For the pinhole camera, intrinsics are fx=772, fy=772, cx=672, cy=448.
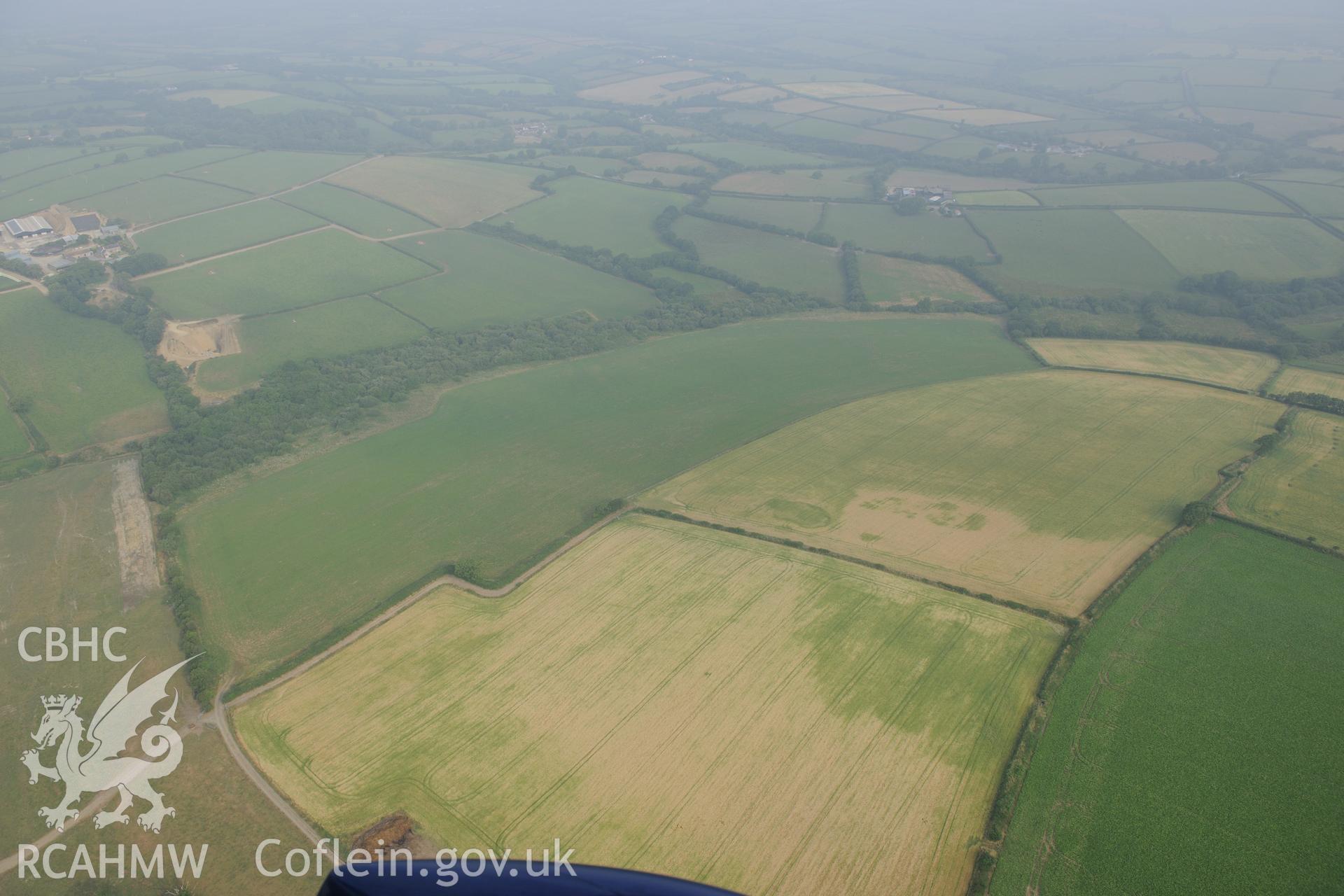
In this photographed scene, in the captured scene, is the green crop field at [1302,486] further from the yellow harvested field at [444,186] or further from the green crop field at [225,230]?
the green crop field at [225,230]

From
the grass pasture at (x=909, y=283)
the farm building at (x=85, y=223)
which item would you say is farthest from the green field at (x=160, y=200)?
the grass pasture at (x=909, y=283)

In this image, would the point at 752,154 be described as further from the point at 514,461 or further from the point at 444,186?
the point at 514,461

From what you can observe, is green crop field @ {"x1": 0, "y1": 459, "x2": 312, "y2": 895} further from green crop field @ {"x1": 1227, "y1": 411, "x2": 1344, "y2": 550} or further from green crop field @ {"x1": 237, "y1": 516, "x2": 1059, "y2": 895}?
green crop field @ {"x1": 1227, "y1": 411, "x2": 1344, "y2": 550}

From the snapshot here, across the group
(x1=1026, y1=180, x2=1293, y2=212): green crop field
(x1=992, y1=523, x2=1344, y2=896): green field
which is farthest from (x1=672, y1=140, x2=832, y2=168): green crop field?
(x1=992, y1=523, x2=1344, y2=896): green field

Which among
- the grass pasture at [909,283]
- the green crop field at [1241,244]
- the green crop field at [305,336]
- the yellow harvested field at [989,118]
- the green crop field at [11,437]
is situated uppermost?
the yellow harvested field at [989,118]

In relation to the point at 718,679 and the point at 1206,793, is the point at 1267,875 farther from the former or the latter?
the point at 718,679

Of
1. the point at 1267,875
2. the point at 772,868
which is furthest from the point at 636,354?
the point at 1267,875

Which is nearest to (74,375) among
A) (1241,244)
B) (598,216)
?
(598,216)
